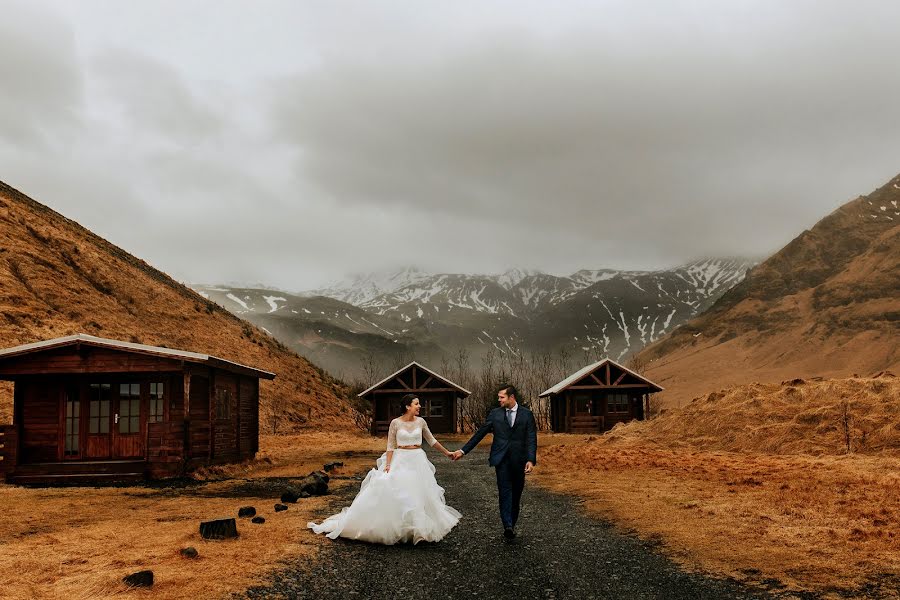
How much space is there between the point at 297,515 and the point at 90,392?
11.2 metres

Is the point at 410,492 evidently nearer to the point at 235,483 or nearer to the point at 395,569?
the point at 395,569

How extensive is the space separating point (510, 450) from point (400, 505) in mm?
1792

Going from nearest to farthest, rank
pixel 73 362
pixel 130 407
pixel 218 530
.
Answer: pixel 218 530, pixel 73 362, pixel 130 407

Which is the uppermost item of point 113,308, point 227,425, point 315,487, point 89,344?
point 113,308

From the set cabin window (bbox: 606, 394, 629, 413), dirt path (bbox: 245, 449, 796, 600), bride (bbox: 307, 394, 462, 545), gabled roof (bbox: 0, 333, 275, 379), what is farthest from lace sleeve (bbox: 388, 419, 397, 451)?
cabin window (bbox: 606, 394, 629, 413)

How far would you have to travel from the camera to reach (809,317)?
115 metres

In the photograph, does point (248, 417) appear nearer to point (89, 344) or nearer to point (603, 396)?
point (89, 344)

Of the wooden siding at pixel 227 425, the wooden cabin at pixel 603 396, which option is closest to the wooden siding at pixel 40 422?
the wooden siding at pixel 227 425

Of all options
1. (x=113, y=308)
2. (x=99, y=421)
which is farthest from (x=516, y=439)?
(x=113, y=308)

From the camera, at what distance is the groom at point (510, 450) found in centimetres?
1026

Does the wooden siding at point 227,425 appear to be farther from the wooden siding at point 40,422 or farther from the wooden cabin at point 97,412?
the wooden siding at point 40,422

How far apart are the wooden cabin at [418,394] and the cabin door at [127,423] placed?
32877 mm

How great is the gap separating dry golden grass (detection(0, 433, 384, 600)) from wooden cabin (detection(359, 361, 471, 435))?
36430 mm

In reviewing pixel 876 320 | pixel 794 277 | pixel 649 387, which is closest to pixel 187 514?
pixel 649 387
